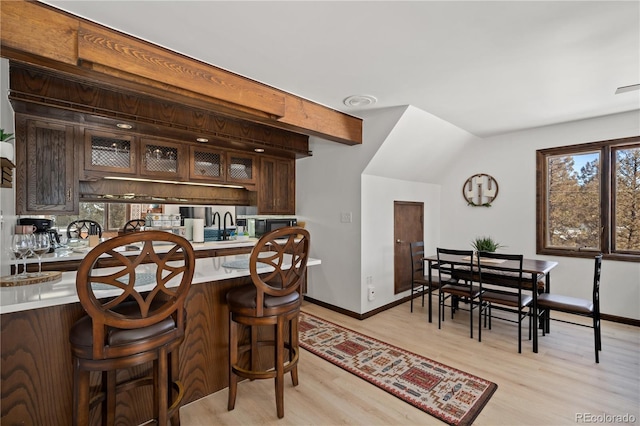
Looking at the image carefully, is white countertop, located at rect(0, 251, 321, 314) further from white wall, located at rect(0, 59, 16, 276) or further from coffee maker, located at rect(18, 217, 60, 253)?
coffee maker, located at rect(18, 217, 60, 253)

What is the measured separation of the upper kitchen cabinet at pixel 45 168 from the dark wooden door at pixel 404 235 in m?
3.81

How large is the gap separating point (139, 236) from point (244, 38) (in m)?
1.44

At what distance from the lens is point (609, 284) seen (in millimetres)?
3605

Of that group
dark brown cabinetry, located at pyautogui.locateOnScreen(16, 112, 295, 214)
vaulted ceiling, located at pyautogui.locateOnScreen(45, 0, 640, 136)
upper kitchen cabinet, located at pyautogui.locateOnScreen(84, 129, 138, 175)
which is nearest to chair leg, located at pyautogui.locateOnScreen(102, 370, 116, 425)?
vaulted ceiling, located at pyautogui.locateOnScreen(45, 0, 640, 136)

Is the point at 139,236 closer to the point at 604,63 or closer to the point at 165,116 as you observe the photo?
the point at 165,116

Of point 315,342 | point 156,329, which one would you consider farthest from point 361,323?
point 156,329

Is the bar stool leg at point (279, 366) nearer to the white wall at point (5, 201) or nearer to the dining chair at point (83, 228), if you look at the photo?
the white wall at point (5, 201)

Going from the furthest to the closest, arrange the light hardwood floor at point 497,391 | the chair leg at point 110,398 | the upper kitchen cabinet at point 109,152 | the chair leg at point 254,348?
the upper kitchen cabinet at point 109,152 → the chair leg at point 254,348 → the light hardwood floor at point 497,391 → the chair leg at point 110,398

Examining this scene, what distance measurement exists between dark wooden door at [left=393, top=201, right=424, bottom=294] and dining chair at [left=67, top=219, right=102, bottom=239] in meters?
3.74

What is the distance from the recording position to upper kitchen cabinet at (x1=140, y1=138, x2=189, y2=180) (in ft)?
11.3

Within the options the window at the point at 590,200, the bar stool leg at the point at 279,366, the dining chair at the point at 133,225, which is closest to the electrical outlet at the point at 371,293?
the bar stool leg at the point at 279,366

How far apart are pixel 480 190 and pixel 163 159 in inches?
177

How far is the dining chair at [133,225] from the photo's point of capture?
368cm

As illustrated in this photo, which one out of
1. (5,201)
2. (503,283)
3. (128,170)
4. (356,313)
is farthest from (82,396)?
(503,283)
